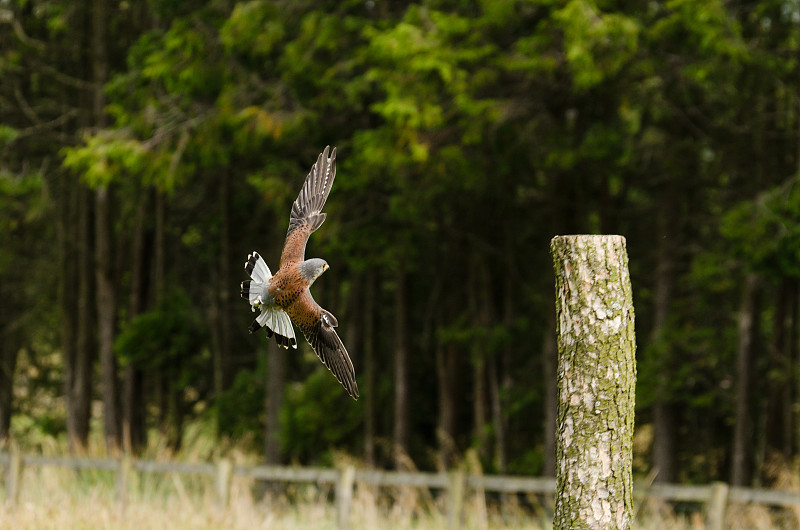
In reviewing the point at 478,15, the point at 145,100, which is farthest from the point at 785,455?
the point at 145,100

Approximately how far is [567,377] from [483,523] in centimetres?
586

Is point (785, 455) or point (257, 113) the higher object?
point (257, 113)

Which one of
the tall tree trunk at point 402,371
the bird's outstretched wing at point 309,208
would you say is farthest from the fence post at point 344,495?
the bird's outstretched wing at point 309,208

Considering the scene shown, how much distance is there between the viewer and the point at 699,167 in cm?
1481

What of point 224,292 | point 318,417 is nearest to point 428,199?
point 318,417

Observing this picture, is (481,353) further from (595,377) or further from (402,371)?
(595,377)

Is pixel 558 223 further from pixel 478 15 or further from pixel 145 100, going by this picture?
pixel 145 100

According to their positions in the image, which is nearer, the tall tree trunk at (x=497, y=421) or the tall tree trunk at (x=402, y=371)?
the tall tree trunk at (x=402, y=371)

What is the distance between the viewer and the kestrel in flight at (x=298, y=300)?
2.42 m

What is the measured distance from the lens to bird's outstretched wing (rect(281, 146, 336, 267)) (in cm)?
258

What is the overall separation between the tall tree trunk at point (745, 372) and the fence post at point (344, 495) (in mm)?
5363

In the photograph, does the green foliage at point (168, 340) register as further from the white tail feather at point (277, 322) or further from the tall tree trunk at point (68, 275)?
the white tail feather at point (277, 322)

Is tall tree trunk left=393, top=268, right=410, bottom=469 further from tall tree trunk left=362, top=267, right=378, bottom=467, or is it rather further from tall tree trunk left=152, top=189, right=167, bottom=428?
tall tree trunk left=152, top=189, right=167, bottom=428

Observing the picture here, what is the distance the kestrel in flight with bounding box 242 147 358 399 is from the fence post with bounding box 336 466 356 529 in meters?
7.26
